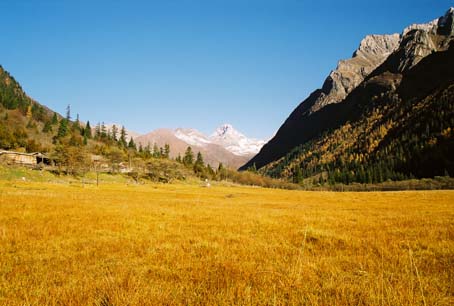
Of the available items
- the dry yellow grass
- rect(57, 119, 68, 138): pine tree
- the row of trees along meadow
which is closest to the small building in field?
the row of trees along meadow

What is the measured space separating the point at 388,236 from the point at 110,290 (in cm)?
1137

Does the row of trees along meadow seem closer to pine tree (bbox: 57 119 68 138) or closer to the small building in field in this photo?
pine tree (bbox: 57 119 68 138)

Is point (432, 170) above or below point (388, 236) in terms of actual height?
above

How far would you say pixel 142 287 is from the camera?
5.30m

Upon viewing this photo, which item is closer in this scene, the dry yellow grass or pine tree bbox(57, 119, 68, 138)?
the dry yellow grass

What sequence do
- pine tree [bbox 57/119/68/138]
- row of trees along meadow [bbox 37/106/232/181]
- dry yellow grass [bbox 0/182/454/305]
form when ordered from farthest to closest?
pine tree [bbox 57/119/68/138], row of trees along meadow [bbox 37/106/232/181], dry yellow grass [bbox 0/182/454/305]

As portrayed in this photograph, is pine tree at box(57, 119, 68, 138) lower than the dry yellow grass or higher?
higher

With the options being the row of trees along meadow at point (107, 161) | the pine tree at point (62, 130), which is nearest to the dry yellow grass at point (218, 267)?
the row of trees along meadow at point (107, 161)

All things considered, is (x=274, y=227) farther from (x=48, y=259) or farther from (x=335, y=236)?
(x=48, y=259)

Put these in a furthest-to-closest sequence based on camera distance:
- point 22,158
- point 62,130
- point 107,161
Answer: point 62,130 → point 107,161 → point 22,158

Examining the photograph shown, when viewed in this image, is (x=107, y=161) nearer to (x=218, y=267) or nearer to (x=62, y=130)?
(x=62, y=130)

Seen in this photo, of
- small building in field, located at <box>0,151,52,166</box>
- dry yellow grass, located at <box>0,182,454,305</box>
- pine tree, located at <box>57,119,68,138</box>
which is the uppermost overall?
pine tree, located at <box>57,119,68,138</box>

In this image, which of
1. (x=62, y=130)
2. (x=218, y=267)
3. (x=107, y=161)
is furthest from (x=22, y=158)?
(x=218, y=267)

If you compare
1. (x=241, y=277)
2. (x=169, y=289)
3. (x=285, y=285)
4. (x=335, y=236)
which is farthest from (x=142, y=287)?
(x=335, y=236)
